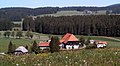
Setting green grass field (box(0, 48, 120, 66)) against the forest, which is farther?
the forest

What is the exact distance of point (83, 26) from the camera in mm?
145375

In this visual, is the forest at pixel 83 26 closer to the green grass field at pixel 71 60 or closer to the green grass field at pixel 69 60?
the green grass field at pixel 69 60

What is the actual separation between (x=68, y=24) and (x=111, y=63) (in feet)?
478

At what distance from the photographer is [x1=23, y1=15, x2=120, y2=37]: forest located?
439ft

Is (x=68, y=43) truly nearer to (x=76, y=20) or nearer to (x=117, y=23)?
(x=117, y=23)

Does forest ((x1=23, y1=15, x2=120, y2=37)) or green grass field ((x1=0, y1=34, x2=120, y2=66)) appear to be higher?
green grass field ((x1=0, y1=34, x2=120, y2=66))

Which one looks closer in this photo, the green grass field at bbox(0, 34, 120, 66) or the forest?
the green grass field at bbox(0, 34, 120, 66)

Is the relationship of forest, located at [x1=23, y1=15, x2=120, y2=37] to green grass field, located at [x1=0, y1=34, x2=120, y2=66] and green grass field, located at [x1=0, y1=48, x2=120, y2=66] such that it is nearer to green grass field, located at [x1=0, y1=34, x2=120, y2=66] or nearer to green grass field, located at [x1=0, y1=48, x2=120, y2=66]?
green grass field, located at [x1=0, y1=34, x2=120, y2=66]

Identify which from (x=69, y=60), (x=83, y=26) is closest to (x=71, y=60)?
(x=69, y=60)

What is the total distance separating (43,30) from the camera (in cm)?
16862

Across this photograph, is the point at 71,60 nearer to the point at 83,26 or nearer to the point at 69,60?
the point at 69,60

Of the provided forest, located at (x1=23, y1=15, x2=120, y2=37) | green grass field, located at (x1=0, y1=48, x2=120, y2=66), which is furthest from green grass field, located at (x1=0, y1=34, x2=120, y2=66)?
forest, located at (x1=23, y1=15, x2=120, y2=37)

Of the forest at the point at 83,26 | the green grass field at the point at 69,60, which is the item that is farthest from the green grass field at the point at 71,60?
the forest at the point at 83,26

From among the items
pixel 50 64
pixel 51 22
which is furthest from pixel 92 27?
pixel 50 64
